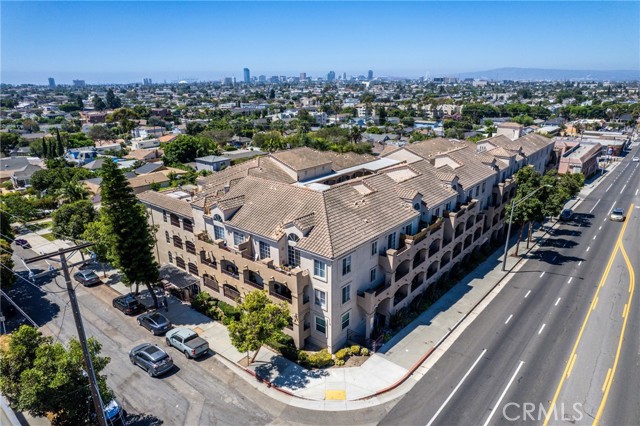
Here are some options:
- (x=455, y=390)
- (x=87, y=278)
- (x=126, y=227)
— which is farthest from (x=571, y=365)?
(x=87, y=278)

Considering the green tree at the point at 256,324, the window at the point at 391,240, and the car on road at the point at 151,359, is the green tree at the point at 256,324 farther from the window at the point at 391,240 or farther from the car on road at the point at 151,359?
the window at the point at 391,240

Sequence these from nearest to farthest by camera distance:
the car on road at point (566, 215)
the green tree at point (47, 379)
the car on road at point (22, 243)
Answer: the green tree at point (47, 379)
the car on road at point (22, 243)
the car on road at point (566, 215)

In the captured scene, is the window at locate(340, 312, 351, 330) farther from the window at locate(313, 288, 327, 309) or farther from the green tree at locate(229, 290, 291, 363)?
the green tree at locate(229, 290, 291, 363)

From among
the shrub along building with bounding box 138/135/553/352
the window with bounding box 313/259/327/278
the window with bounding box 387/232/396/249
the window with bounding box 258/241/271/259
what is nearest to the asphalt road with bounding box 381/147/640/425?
the shrub along building with bounding box 138/135/553/352

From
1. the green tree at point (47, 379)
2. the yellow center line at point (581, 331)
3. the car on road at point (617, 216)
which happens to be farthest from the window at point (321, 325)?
the car on road at point (617, 216)

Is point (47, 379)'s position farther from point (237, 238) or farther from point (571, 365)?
point (571, 365)

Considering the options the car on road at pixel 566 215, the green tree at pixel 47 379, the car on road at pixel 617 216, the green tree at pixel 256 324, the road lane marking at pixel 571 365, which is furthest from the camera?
the car on road at pixel 566 215
